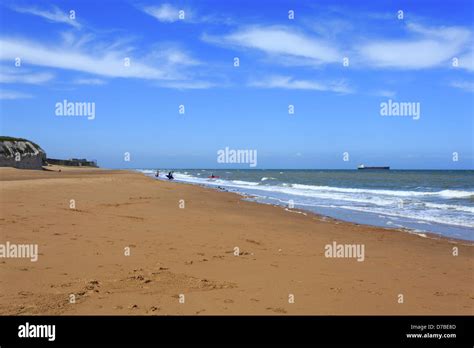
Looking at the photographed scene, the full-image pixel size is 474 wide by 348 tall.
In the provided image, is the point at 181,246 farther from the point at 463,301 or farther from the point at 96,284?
the point at 463,301

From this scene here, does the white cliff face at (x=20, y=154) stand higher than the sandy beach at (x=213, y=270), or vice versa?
the white cliff face at (x=20, y=154)

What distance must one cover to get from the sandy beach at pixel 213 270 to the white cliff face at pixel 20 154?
49085 mm

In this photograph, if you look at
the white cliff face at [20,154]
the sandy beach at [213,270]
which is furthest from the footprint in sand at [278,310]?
the white cliff face at [20,154]

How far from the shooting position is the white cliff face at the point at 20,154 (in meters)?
55.6

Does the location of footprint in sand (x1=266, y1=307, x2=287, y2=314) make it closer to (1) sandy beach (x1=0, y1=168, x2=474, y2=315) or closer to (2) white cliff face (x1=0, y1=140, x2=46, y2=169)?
(1) sandy beach (x1=0, y1=168, x2=474, y2=315)

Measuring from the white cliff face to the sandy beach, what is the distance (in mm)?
49085

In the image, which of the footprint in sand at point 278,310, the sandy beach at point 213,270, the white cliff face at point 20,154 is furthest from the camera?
the white cliff face at point 20,154

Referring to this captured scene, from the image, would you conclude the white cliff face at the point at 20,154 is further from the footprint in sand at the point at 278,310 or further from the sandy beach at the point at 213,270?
the footprint in sand at the point at 278,310

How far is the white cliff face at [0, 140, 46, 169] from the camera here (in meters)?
55.6

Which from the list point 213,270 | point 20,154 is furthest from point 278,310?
point 20,154

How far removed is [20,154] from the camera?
58562mm

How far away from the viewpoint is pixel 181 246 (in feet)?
30.1
